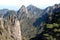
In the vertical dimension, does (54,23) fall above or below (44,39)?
above

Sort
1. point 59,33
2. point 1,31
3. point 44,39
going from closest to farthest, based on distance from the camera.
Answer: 1. point 59,33
2. point 44,39
3. point 1,31

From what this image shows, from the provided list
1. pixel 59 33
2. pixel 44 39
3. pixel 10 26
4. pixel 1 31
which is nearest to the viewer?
pixel 59 33

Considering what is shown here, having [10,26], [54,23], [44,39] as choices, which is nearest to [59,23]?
[54,23]

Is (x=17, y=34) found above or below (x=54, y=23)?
below

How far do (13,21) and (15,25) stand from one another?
328 cm

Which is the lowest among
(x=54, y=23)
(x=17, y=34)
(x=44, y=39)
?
(x=17, y=34)

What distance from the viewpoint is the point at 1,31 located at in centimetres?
9106

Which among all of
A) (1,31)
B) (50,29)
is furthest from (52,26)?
(1,31)

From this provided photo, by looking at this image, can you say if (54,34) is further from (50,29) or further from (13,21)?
(13,21)

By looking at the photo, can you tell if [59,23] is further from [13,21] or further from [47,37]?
[13,21]

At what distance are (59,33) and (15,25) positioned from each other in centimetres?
8639

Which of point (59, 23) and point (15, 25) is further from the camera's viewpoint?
point (15, 25)

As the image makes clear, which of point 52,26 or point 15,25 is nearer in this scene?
point 52,26

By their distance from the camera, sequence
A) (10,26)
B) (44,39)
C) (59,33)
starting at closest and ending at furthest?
(59,33) → (44,39) → (10,26)
